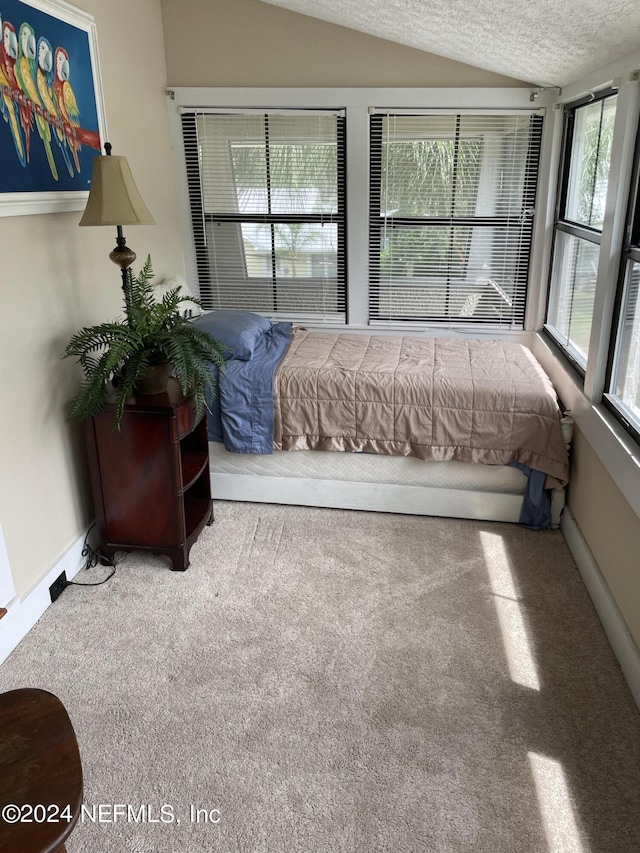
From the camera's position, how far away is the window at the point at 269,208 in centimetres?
387

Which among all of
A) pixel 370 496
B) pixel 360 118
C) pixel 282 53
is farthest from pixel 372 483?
pixel 282 53

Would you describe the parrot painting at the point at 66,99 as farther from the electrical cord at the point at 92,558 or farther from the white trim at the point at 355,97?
the electrical cord at the point at 92,558

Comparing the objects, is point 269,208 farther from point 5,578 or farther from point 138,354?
point 5,578

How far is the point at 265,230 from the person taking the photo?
161 inches

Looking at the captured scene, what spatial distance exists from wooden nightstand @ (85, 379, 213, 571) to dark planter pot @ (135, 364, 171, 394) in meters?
0.02

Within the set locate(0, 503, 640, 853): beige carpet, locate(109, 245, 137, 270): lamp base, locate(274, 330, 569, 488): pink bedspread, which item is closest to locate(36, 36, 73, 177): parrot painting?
locate(109, 245, 137, 270): lamp base

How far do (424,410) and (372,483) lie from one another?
1.44 ft

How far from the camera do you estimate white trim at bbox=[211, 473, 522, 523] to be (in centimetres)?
307

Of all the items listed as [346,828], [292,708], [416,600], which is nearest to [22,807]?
[346,828]

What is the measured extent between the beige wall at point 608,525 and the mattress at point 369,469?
0.90 feet

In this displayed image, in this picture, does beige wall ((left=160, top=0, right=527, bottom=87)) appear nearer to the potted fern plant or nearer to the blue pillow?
the blue pillow

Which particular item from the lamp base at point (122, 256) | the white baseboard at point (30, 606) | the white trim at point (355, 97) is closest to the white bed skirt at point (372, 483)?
the white baseboard at point (30, 606)

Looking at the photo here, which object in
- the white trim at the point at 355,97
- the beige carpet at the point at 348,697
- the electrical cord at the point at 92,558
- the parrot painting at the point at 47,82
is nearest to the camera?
the beige carpet at the point at 348,697

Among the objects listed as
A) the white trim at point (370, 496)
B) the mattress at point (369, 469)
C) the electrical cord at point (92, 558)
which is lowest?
the electrical cord at point (92, 558)
